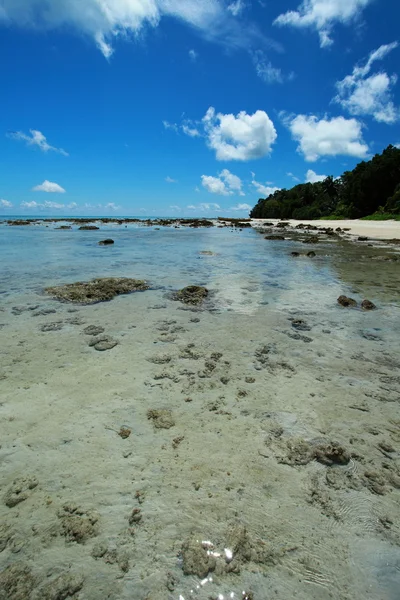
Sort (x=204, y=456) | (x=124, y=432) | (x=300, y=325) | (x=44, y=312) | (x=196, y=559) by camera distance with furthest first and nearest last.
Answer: (x=44, y=312) → (x=300, y=325) → (x=124, y=432) → (x=204, y=456) → (x=196, y=559)

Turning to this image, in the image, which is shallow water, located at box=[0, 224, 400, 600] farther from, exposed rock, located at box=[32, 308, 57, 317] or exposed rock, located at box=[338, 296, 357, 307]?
exposed rock, located at box=[338, 296, 357, 307]

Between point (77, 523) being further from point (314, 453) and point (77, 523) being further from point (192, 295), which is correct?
point (192, 295)

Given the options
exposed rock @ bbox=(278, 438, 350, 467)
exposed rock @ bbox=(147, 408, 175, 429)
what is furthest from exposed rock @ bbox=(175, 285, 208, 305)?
exposed rock @ bbox=(278, 438, 350, 467)

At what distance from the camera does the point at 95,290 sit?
31.8 feet

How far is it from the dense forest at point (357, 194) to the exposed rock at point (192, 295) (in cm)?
6145

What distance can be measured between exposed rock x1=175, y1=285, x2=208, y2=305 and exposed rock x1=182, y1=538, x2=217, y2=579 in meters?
6.73

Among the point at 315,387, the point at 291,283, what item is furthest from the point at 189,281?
the point at 315,387

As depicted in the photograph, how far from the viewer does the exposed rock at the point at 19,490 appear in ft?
8.94

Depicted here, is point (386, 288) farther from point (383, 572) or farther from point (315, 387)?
point (383, 572)

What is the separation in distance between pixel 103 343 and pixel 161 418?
2.62 m

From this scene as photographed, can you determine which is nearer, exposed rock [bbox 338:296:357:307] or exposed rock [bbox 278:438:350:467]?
exposed rock [bbox 278:438:350:467]

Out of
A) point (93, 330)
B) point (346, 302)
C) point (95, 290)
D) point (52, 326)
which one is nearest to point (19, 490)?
point (93, 330)

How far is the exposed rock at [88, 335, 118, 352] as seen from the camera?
577cm

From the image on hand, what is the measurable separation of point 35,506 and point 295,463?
2.55 metres
